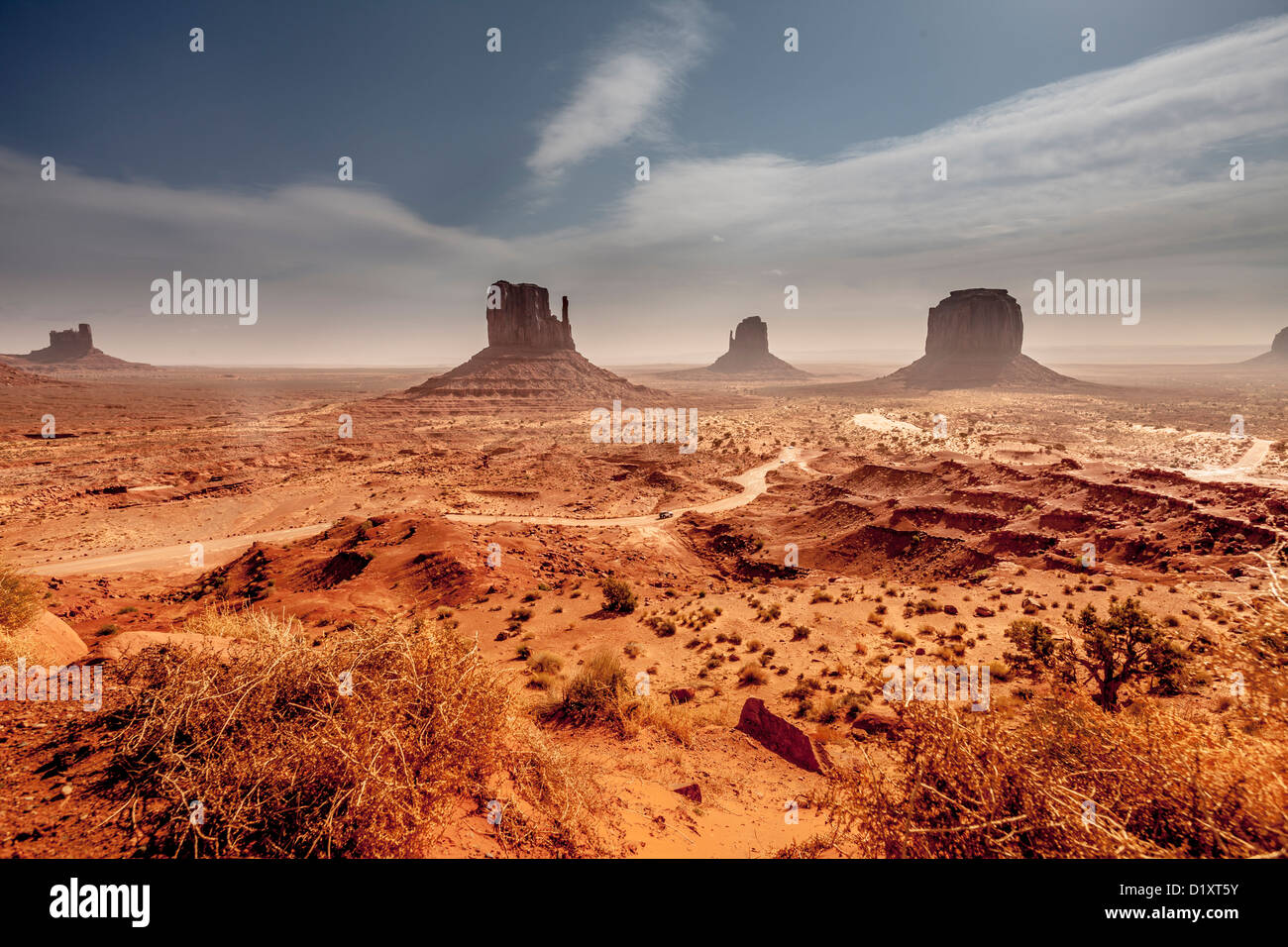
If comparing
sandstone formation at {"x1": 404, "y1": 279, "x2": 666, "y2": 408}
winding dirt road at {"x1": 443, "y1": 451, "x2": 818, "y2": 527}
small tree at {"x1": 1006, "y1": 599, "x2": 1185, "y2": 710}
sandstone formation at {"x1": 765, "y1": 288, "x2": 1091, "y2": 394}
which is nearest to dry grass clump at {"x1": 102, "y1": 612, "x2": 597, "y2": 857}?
small tree at {"x1": 1006, "y1": 599, "x2": 1185, "y2": 710}

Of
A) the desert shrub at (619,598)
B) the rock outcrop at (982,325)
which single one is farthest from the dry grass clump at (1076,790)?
the rock outcrop at (982,325)

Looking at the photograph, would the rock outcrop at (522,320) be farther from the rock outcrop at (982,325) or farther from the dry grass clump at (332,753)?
the dry grass clump at (332,753)

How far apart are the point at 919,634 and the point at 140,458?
65.9 meters

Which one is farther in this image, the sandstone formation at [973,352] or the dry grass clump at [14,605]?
the sandstone formation at [973,352]

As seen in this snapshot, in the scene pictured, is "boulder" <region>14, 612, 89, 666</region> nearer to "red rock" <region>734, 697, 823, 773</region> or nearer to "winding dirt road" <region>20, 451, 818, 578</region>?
"red rock" <region>734, 697, 823, 773</region>

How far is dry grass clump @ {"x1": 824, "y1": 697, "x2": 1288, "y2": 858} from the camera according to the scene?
3.22 metres

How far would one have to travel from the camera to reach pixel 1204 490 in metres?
23.2

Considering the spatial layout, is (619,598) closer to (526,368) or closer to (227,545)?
(227,545)

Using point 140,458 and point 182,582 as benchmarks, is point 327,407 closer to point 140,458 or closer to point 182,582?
point 140,458

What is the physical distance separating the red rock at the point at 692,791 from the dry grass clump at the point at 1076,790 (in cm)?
372

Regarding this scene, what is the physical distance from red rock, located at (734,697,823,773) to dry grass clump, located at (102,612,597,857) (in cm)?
482

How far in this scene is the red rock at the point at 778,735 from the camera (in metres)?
9.09

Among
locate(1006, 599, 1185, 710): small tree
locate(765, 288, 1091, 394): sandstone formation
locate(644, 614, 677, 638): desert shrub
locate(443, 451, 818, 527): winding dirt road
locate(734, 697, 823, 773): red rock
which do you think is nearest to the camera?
locate(734, 697, 823, 773): red rock

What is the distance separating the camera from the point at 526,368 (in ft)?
382
